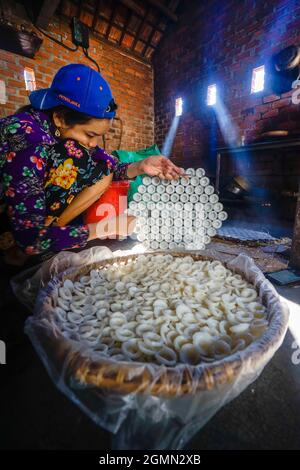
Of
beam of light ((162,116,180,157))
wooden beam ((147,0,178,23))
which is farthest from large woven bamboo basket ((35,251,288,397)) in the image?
wooden beam ((147,0,178,23))

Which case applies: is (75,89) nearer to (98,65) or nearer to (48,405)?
(48,405)

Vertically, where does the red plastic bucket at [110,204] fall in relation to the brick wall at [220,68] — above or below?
below

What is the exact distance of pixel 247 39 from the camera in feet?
12.4

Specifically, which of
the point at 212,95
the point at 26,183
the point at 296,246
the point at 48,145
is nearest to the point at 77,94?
the point at 48,145

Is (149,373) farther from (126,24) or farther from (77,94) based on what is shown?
(126,24)

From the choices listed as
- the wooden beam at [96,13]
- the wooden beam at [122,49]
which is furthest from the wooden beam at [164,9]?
the wooden beam at [96,13]

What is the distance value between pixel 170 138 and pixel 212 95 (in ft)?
4.21

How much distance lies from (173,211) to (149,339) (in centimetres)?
107

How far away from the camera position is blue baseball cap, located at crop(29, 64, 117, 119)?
1262 mm

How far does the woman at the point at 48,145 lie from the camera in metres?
1.14

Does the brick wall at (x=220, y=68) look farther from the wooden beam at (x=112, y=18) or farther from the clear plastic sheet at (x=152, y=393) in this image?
the clear plastic sheet at (x=152, y=393)

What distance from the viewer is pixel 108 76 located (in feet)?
15.3

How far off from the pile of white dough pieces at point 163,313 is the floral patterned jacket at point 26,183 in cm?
27

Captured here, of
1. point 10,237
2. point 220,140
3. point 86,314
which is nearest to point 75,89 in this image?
point 10,237
